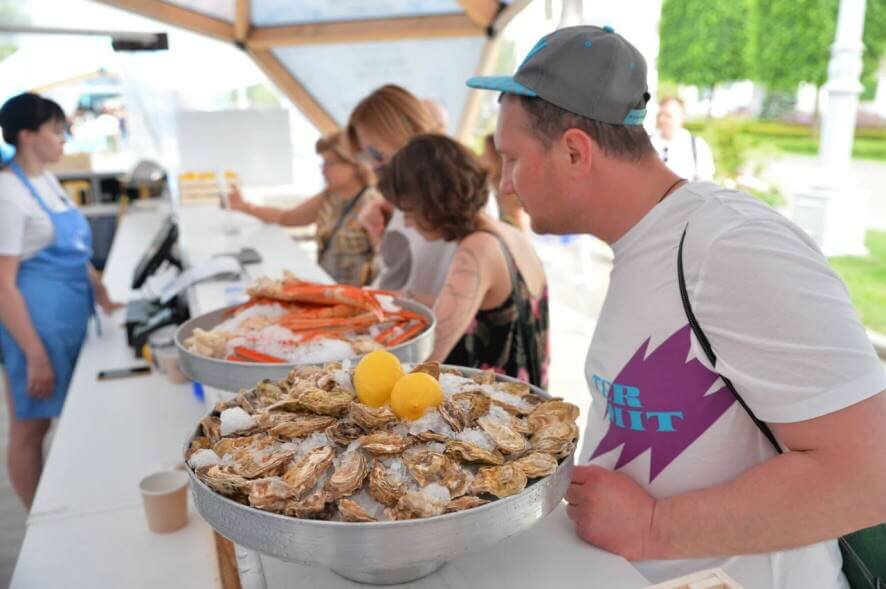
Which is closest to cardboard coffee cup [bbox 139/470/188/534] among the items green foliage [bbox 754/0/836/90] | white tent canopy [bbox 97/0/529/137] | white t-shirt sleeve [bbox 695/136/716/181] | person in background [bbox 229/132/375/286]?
person in background [bbox 229/132/375/286]

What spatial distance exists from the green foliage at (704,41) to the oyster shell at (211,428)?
1188 inches

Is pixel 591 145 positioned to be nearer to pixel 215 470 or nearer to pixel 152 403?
pixel 215 470

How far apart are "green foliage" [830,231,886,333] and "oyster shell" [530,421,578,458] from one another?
6.65 metres

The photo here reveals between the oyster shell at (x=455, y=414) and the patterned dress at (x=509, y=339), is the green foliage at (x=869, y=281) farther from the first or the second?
the oyster shell at (x=455, y=414)

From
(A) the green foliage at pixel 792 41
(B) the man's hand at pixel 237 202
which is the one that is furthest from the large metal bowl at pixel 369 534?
(A) the green foliage at pixel 792 41

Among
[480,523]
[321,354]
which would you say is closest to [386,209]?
[321,354]

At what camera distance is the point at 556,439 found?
989mm

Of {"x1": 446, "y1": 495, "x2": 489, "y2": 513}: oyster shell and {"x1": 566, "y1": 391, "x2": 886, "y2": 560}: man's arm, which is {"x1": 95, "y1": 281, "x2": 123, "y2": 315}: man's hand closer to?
{"x1": 566, "y1": 391, "x2": 886, "y2": 560}: man's arm

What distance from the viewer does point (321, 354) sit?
1.46 m

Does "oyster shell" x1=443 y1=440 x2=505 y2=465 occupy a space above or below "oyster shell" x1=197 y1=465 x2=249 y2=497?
above

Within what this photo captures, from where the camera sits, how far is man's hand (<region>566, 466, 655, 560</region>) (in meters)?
1.09

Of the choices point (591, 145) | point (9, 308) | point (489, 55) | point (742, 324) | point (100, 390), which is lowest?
point (100, 390)

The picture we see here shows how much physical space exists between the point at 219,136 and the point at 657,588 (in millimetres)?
5797

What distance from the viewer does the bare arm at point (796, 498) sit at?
971mm
